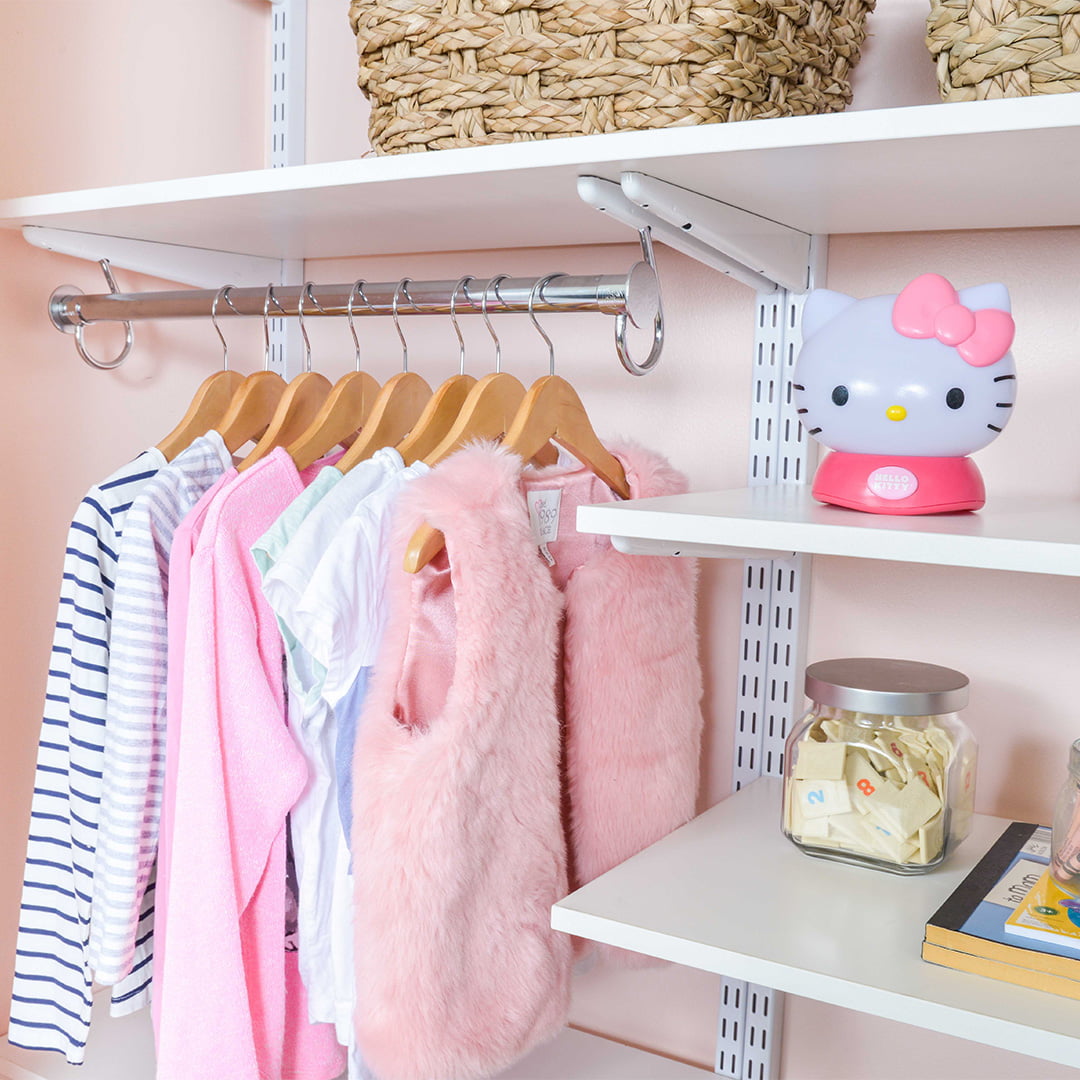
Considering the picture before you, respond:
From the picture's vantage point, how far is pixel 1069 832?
2.54ft

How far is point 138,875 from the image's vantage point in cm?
93

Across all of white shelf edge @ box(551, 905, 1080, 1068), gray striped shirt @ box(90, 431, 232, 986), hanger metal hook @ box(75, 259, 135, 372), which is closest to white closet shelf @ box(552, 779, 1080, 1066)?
white shelf edge @ box(551, 905, 1080, 1068)

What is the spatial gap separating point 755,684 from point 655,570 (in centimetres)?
21

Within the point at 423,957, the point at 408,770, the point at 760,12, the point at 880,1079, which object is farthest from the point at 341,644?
the point at 880,1079

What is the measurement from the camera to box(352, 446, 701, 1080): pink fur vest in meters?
0.80

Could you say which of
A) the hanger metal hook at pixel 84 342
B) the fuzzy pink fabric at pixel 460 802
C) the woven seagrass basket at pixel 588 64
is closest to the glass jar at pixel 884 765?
the fuzzy pink fabric at pixel 460 802

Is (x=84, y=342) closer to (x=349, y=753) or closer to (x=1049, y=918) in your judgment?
(x=349, y=753)

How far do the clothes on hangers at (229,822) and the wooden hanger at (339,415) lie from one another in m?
0.09

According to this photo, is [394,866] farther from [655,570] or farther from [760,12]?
[760,12]

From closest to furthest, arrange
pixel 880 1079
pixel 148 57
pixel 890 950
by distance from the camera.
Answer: pixel 890 950, pixel 880 1079, pixel 148 57

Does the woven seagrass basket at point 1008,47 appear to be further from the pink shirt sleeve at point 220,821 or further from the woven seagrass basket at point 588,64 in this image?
the pink shirt sleeve at point 220,821

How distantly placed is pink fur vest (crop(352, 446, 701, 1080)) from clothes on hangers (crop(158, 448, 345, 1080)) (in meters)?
0.11

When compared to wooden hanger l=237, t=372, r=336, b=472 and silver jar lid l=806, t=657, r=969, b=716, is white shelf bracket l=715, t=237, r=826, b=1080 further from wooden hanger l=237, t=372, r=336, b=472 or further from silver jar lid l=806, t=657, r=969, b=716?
wooden hanger l=237, t=372, r=336, b=472

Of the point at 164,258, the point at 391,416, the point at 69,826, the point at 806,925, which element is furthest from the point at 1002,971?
the point at 164,258
